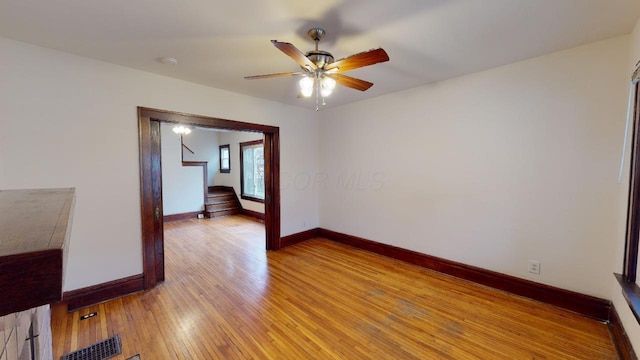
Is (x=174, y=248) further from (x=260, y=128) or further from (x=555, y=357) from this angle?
(x=555, y=357)

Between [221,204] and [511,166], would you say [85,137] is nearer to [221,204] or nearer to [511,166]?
[511,166]

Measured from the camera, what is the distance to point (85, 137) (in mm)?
2588

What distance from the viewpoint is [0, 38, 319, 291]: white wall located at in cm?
228

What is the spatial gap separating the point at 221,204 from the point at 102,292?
4.58 meters

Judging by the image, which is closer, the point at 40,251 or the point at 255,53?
the point at 40,251

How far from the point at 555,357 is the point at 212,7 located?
3.56m

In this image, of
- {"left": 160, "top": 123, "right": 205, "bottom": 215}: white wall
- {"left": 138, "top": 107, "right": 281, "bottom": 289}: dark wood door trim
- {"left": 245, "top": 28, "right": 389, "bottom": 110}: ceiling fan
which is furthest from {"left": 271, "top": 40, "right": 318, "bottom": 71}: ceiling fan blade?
{"left": 160, "top": 123, "right": 205, "bottom": 215}: white wall

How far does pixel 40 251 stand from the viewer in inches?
11.7

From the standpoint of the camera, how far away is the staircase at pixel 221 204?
6.95m

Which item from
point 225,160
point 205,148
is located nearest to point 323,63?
point 225,160

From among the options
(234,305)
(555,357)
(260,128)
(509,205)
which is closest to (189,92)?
(260,128)

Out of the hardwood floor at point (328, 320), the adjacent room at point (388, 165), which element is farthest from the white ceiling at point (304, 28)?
the hardwood floor at point (328, 320)

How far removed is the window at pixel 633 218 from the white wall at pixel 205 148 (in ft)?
27.5

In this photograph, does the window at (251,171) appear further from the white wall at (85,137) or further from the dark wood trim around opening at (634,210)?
the dark wood trim around opening at (634,210)
